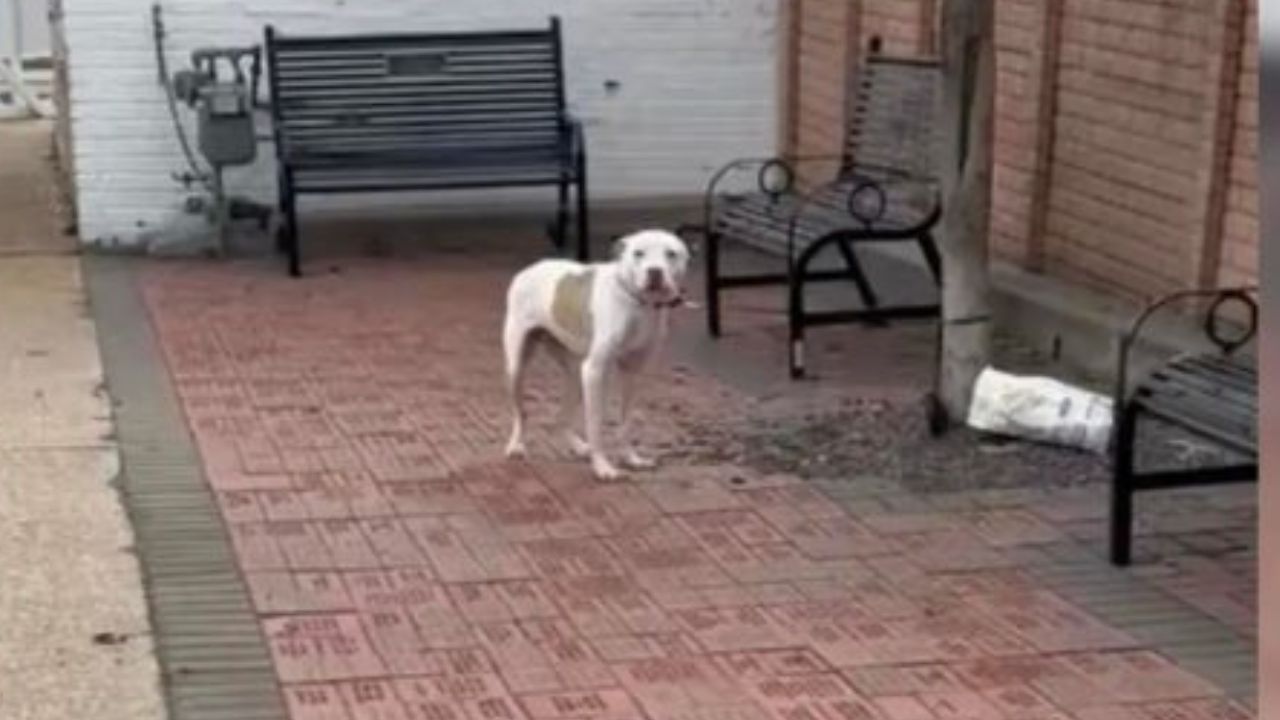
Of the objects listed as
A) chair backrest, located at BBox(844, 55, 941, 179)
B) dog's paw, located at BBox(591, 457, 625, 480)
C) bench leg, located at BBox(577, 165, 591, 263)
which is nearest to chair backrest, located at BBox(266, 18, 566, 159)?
bench leg, located at BBox(577, 165, 591, 263)

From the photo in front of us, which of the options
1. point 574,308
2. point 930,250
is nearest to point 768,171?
point 930,250

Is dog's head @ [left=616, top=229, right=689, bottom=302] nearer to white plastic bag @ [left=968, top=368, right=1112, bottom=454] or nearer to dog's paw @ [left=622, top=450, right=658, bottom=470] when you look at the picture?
dog's paw @ [left=622, top=450, right=658, bottom=470]

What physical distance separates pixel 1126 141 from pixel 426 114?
4.15 meters

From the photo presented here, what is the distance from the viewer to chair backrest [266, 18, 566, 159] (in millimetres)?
11406

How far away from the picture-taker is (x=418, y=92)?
456 inches

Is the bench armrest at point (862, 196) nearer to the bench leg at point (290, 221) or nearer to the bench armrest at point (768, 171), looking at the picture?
the bench armrest at point (768, 171)

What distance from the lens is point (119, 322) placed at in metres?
9.64

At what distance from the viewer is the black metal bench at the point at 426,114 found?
11.3m

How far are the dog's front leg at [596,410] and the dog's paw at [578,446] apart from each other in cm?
15

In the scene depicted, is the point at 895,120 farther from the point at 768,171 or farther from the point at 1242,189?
the point at 768,171

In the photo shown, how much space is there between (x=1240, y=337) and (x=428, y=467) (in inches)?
96.3

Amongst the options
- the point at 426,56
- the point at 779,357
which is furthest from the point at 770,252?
the point at 426,56

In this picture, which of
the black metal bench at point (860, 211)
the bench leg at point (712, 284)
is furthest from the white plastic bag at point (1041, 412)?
the bench leg at point (712, 284)

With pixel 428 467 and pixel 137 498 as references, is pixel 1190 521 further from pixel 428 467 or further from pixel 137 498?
pixel 137 498
